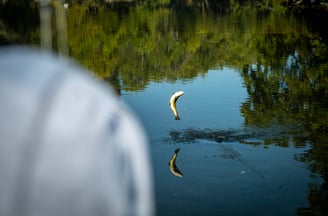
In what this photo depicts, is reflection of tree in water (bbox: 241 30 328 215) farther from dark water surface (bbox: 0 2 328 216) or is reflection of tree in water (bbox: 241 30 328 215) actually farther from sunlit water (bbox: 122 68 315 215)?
sunlit water (bbox: 122 68 315 215)

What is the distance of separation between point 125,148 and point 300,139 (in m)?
9.59

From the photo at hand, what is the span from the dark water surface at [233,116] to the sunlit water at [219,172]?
0.05 ft

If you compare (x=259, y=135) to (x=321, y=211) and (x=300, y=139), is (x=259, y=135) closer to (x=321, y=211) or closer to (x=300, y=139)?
(x=300, y=139)

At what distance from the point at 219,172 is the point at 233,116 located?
12.4ft

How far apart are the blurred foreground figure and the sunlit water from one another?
589 centimetres

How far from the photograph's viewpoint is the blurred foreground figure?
3.06 feet

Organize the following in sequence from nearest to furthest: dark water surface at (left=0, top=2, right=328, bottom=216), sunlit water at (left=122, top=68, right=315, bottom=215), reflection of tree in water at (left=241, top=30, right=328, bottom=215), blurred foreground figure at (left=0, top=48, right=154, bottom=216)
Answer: blurred foreground figure at (left=0, top=48, right=154, bottom=216) < sunlit water at (left=122, top=68, right=315, bottom=215) < dark water surface at (left=0, top=2, right=328, bottom=216) < reflection of tree in water at (left=241, top=30, right=328, bottom=215)

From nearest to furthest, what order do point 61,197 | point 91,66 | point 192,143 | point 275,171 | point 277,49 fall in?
point 61,197 < point 275,171 < point 192,143 < point 91,66 < point 277,49

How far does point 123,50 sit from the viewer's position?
27.3 metres

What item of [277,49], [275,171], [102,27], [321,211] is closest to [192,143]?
[275,171]

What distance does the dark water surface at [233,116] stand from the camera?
7457 millimetres

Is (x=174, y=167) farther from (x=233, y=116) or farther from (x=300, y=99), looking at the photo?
(x=300, y=99)

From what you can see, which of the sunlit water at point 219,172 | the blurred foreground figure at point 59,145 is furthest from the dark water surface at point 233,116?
the blurred foreground figure at point 59,145

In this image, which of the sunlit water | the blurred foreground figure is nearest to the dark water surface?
the sunlit water
